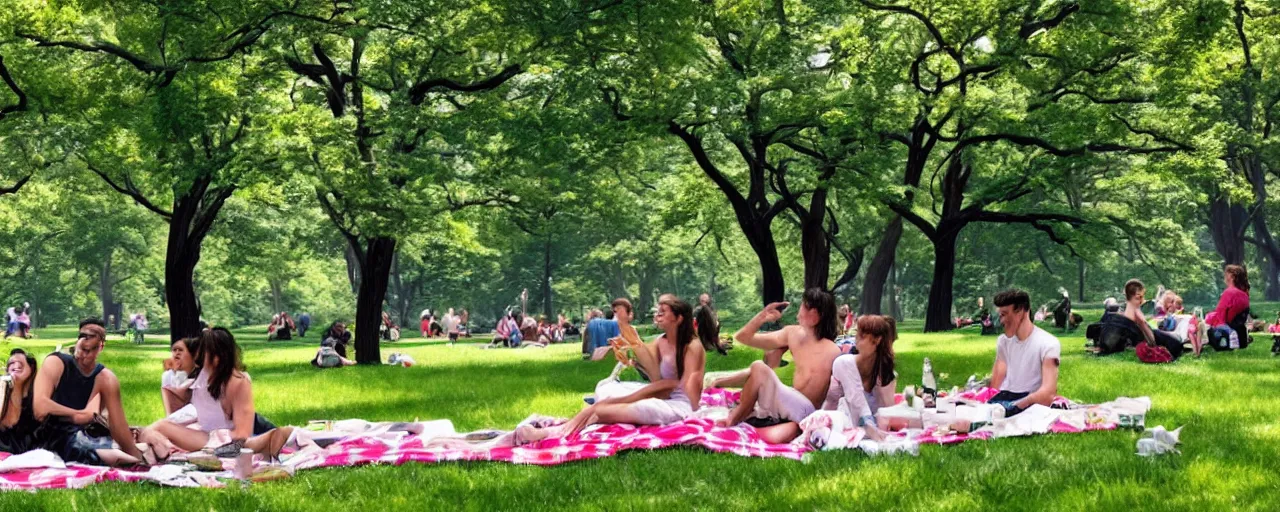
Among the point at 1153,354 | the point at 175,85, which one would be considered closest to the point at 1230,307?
the point at 1153,354

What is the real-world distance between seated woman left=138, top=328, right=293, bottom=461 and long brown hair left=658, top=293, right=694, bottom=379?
351 cm

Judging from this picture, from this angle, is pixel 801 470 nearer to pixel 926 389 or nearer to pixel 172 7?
pixel 926 389

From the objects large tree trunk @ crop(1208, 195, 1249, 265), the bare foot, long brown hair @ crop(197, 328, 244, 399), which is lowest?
the bare foot

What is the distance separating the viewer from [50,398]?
388 inches

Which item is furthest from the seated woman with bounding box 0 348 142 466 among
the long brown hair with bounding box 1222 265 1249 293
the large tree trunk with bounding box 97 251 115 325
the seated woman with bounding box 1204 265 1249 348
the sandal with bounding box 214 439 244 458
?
the large tree trunk with bounding box 97 251 115 325

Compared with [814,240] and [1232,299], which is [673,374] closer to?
[1232,299]

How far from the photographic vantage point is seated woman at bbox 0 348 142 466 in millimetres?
9672

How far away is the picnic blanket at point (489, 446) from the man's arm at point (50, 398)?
1.20 feet

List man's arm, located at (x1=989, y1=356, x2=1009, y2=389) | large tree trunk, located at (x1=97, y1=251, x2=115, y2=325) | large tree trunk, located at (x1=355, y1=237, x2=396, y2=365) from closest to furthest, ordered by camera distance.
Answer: man's arm, located at (x1=989, y1=356, x2=1009, y2=389) → large tree trunk, located at (x1=355, y1=237, x2=396, y2=365) → large tree trunk, located at (x1=97, y1=251, x2=115, y2=325)

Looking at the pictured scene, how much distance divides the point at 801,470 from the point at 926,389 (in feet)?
12.0

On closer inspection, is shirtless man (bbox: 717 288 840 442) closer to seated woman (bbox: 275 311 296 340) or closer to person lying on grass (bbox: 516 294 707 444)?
person lying on grass (bbox: 516 294 707 444)

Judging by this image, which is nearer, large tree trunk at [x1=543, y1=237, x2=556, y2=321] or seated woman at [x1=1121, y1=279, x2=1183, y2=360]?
seated woman at [x1=1121, y1=279, x2=1183, y2=360]

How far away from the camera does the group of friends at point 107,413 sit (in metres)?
9.70

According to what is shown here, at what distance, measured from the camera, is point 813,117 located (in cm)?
2692
